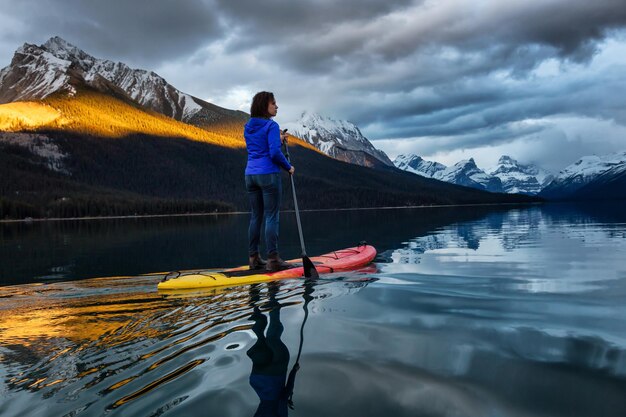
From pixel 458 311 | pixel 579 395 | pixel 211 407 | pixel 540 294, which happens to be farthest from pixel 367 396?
pixel 540 294

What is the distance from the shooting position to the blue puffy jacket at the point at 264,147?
10.4m

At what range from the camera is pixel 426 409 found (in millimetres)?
3404

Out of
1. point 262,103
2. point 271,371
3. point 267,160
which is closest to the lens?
point 271,371

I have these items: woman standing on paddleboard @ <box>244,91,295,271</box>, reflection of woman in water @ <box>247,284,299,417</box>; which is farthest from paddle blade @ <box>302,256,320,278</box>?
reflection of woman in water @ <box>247,284,299,417</box>

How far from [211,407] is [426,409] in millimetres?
1816

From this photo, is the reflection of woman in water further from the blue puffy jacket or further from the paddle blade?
the blue puffy jacket

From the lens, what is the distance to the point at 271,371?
418 centimetres

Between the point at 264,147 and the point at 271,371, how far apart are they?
7.31 meters

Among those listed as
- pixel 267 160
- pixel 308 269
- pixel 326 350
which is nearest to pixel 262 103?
pixel 267 160

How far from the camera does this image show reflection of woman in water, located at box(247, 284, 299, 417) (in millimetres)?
3518

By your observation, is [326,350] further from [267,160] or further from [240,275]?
[267,160]

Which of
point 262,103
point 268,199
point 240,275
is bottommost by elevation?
point 240,275

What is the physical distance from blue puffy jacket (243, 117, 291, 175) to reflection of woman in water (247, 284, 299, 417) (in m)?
5.37

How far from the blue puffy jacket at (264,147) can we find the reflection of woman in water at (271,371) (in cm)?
537
